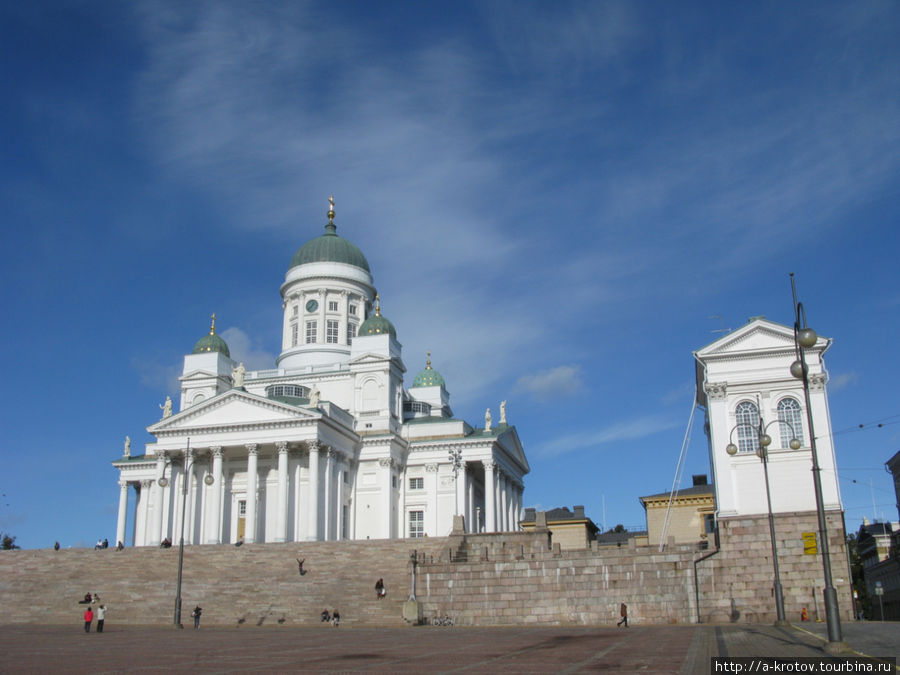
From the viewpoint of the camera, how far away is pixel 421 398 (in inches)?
3123

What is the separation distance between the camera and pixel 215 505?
6156cm

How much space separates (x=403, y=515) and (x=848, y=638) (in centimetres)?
4522

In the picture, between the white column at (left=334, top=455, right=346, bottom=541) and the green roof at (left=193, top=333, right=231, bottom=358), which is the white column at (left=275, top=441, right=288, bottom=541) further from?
the green roof at (left=193, top=333, right=231, bottom=358)

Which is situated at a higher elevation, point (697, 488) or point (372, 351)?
point (372, 351)

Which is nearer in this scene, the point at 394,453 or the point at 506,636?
the point at 506,636

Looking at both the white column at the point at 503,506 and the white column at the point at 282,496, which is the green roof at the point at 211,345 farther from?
the white column at the point at 503,506

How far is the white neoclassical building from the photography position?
143 feet

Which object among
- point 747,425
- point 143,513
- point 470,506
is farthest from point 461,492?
point 143,513

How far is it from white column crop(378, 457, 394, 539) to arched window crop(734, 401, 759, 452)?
91.1 ft

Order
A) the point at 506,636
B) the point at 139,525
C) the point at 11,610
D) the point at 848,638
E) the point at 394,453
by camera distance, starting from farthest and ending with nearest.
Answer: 1. the point at 139,525
2. the point at 394,453
3. the point at 11,610
4. the point at 506,636
5. the point at 848,638

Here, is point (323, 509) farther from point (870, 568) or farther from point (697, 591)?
point (870, 568)

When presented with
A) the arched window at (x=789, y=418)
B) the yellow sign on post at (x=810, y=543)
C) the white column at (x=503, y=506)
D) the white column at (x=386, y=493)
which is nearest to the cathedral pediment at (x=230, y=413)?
the white column at (x=386, y=493)

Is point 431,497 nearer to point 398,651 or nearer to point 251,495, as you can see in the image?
point 251,495

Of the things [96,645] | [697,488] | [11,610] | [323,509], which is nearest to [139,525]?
[323,509]
